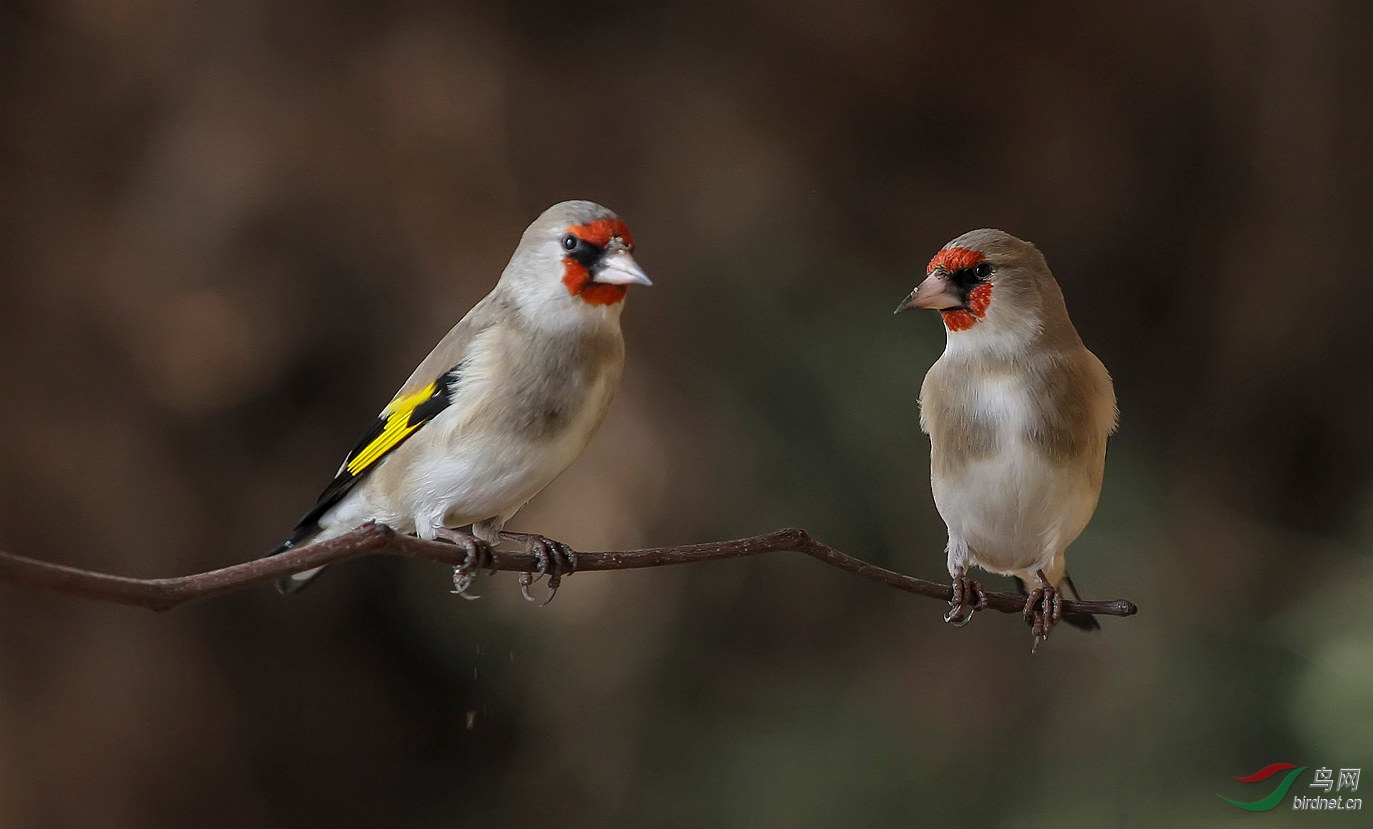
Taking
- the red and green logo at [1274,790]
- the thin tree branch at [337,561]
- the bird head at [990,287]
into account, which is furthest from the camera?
the red and green logo at [1274,790]

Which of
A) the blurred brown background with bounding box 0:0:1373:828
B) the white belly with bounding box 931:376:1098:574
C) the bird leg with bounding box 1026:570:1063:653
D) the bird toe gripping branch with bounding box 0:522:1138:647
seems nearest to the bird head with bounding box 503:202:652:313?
the bird toe gripping branch with bounding box 0:522:1138:647

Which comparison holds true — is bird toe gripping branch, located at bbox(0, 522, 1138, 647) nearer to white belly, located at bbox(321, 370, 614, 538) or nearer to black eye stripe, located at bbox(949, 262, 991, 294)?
white belly, located at bbox(321, 370, 614, 538)

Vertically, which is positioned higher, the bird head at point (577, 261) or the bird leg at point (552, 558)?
the bird head at point (577, 261)

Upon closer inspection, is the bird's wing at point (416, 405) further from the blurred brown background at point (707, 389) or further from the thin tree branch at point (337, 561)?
the blurred brown background at point (707, 389)

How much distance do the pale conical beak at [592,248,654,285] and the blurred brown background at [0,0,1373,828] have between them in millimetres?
1302

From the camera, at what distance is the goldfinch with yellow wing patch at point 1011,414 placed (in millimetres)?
1156

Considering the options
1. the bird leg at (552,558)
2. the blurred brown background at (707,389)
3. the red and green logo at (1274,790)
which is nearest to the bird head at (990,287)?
the bird leg at (552,558)

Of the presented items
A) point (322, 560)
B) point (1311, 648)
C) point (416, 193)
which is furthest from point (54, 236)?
point (1311, 648)

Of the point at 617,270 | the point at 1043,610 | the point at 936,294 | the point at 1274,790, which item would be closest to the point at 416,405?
the point at 617,270

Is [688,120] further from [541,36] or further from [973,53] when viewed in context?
[973,53]

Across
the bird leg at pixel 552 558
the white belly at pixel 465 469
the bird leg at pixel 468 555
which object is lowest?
the bird leg at pixel 552 558

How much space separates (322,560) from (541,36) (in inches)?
68.5

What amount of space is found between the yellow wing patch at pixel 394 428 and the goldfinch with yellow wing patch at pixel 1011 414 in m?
0.52

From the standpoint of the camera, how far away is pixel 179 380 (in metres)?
2.25
